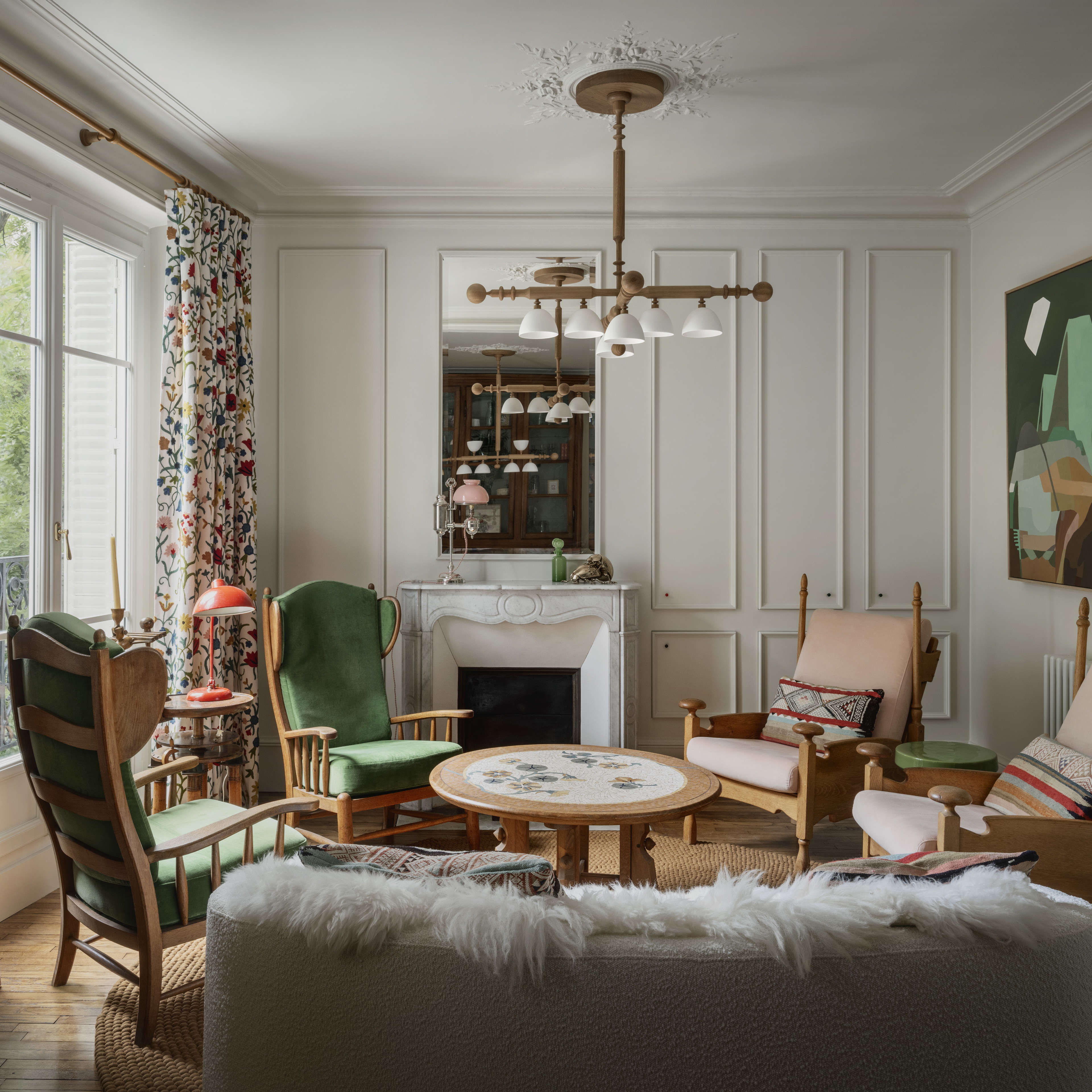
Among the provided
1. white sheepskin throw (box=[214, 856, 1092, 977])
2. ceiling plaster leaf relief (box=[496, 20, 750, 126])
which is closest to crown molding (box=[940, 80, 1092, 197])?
ceiling plaster leaf relief (box=[496, 20, 750, 126])

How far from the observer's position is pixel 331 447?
4.66m

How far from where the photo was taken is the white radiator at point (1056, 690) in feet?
12.5

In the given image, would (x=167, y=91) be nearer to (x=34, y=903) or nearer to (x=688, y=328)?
(x=688, y=328)

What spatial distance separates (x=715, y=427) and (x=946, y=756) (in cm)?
202

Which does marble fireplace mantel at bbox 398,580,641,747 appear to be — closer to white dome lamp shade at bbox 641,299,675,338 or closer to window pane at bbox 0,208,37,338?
white dome lamp shade at bbox 641,299,675,338

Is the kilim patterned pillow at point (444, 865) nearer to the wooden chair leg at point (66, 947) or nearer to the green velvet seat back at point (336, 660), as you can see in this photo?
the wooden chair leg at point (66, 947)

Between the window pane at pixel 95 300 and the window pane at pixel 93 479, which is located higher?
the window pane at pixel 95 300

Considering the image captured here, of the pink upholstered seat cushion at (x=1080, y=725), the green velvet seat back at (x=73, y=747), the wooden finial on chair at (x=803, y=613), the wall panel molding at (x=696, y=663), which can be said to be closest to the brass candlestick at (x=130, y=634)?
the green velvet seat back at (x=73, y=747)

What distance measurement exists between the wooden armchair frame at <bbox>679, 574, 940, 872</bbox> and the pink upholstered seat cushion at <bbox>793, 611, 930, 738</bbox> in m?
0.05

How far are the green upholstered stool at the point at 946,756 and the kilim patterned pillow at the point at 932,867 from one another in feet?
6.22

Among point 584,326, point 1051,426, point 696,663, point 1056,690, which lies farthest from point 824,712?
point 584,326

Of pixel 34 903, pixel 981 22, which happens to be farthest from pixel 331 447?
pixel 981 22

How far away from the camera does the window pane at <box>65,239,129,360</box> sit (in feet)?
11.8

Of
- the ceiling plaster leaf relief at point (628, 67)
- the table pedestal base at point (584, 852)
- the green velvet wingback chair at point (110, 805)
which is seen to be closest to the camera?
the green velvet wingback chair at point (110, 805)
